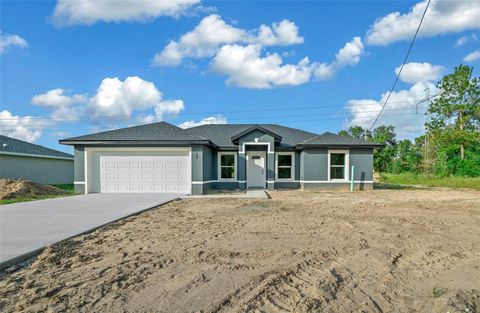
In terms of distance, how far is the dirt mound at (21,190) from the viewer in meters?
13.8

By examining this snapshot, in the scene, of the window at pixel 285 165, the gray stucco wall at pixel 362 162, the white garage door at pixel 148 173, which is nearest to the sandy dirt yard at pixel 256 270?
the white garage door at pixel 148 173

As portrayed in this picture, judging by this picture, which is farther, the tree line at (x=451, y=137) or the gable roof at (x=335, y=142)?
the tree line at (x=451, y=137)

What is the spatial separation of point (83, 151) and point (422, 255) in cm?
1520

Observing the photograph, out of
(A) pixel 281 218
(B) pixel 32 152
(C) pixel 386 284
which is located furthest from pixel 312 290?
(B) pixel 32 152

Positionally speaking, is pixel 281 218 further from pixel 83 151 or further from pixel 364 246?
pixel 83 151

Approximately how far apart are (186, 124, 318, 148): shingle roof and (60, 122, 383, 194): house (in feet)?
0.21

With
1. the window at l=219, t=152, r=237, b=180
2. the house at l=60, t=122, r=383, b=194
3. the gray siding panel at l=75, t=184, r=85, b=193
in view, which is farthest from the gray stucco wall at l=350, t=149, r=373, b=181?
the gray siding panel at l=75, t=184, r=85, b=193

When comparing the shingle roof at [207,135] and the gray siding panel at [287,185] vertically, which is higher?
the shingle roof at [207,135]

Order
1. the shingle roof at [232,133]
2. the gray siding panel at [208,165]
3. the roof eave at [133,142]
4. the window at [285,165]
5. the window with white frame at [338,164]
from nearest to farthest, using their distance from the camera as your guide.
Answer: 1. the roof eave at [133,142]
2. the gray siding panel at [208,165]
3. the window with white frame at [338,164]
4. the window at [285,165]
5. the shingle roof at [232,133]

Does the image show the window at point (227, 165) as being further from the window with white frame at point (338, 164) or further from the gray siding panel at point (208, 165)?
the window with white frame at point (338, 164)

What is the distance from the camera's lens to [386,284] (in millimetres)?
3914

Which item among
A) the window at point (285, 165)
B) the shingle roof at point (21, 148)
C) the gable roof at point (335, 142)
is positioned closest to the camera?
the gable roof at point (335, 142)

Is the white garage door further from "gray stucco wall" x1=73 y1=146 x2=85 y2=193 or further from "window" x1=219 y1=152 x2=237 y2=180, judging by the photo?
"window" x1=219 y1=152 x2=237 y2=180

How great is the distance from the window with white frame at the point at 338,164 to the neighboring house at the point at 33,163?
67.4 feet
